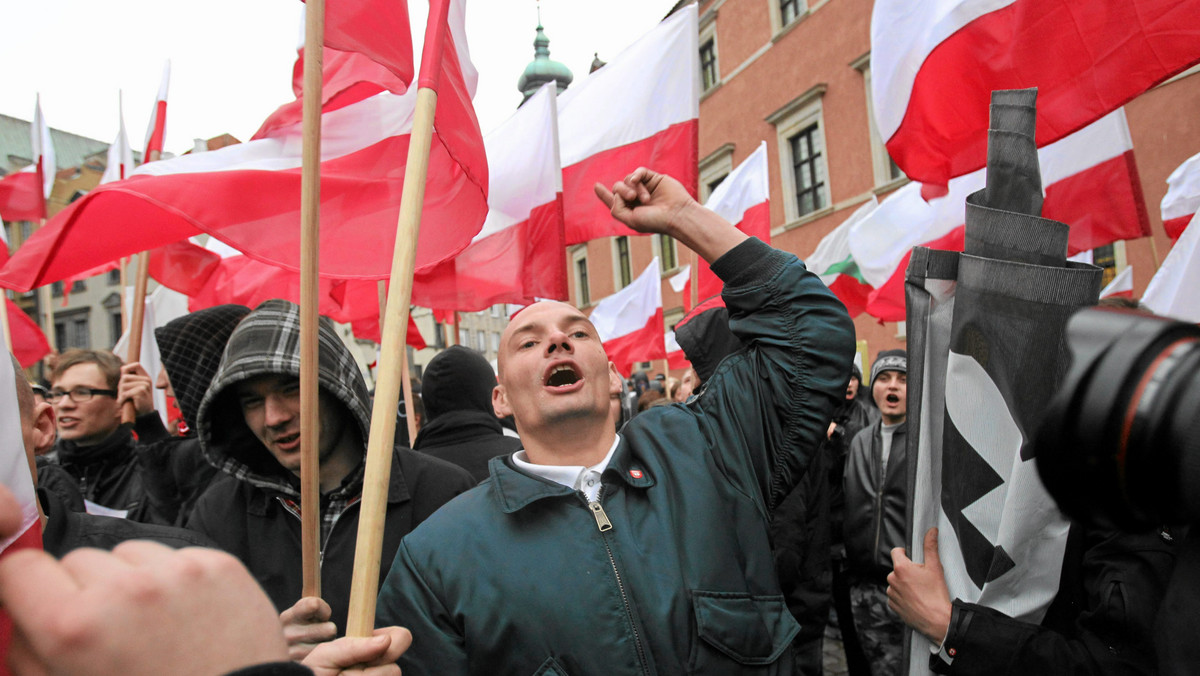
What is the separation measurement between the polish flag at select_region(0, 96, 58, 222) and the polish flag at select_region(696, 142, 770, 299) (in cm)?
483

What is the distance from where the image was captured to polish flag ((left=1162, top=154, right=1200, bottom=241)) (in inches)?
173

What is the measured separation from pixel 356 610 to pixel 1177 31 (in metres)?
3.06

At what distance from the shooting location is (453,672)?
152 cm

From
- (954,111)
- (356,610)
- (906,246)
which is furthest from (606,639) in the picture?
(906,246)

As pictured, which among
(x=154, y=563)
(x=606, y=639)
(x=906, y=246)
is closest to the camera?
(x=154, y=563)

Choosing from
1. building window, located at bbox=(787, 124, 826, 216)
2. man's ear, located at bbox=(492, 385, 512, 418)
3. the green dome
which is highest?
the green dome

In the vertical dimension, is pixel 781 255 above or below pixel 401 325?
above

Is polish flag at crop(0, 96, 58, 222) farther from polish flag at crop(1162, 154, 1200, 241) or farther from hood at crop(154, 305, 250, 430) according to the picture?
polish flag at crop(1162, 154, 1200, 241)

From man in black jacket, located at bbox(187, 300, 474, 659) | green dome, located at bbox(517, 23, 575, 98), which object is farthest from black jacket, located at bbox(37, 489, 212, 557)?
green dome, located at bbox(517, 23, 575, 98)

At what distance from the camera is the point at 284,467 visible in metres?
2.31

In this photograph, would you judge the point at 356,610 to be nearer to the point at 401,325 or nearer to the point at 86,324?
the point at 401,325

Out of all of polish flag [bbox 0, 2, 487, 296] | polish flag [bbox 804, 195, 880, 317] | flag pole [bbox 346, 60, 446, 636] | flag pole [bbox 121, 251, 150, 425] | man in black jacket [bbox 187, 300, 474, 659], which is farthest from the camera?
polish flag [bbox 804, 195, 880, 317]

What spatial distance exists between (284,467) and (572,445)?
36.4 inches

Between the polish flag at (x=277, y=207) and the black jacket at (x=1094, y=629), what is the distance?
5.82ft
